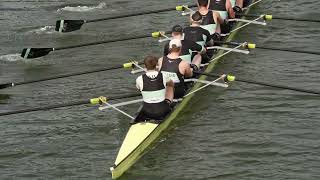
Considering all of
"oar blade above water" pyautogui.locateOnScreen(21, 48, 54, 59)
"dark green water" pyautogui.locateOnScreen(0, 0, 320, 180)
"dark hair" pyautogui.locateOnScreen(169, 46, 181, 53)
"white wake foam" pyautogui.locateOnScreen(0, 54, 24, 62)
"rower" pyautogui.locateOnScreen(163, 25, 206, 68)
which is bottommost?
"dark green water" pyautogui.locateOnScreen(0, 0, 320, 180)

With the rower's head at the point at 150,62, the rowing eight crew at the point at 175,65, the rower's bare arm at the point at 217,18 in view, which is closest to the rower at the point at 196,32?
the rowing eight crew at the point at 175,65

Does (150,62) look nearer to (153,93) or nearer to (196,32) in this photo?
(153,93)

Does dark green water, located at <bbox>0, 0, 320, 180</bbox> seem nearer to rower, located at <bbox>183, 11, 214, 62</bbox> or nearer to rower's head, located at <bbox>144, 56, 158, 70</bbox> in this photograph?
rower, located at <bbox>183, 11, 214, 62</bbox>

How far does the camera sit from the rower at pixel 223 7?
19.0 metres

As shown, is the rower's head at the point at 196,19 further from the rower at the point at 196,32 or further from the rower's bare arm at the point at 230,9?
the rower's bare arm at the point at 230,9

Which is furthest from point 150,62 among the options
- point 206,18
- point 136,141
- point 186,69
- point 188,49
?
point 206,18

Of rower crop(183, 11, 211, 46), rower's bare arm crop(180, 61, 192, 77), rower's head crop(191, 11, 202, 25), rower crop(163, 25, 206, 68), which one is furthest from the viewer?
rower's head crop(191, 11, 202, 25)

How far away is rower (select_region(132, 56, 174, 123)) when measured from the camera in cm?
1293

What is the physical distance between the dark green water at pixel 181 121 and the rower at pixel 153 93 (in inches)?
26.6

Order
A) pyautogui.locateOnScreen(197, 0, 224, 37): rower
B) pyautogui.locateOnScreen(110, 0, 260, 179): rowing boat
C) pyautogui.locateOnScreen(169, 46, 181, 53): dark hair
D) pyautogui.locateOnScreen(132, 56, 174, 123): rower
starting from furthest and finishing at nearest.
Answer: pyautogui.locateOnScreen(197, 0, 224, 37): rower < pyautogui.locateOnScreen(169, 46, 181, 53): dark hair < pyautogui.locateOnScreen(132, 56, 174, 123): rower < pyautogui.locateOnScreen(110, 0, 260, 179): rowing boat

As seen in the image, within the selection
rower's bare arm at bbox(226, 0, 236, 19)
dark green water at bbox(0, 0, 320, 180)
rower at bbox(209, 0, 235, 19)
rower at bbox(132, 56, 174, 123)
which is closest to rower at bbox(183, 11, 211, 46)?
dark green water at bbox(0, 0, 320, 180)

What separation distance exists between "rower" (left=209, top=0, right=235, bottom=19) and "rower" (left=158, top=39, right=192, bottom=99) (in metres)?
5.11

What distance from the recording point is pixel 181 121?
1438 cm

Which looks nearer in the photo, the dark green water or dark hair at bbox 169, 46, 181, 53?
the dark green water
